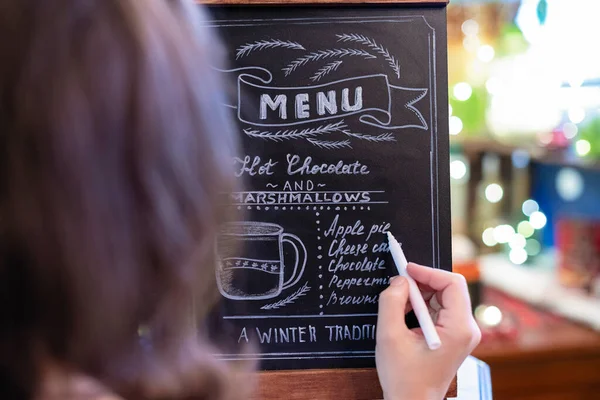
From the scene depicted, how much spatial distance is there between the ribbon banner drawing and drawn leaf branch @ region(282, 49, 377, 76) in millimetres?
33

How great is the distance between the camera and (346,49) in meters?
1.01

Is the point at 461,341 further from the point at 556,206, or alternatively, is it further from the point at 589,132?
the point at 556,206

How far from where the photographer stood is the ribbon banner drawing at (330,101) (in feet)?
3.32

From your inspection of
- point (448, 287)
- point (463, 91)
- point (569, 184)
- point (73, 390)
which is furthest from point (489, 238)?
point (73, 390)

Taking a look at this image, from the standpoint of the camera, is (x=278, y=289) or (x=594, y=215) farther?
(x=594, y=215)

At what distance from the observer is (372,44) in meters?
1.00

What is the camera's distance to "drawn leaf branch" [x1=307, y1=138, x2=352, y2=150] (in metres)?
1.01

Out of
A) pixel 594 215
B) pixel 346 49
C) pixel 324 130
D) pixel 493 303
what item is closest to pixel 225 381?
pixel 324 130

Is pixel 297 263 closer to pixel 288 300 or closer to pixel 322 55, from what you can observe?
pixel 288 300

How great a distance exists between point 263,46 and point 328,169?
239 millimetres

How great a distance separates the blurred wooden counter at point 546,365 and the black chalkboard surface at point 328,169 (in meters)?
1.66

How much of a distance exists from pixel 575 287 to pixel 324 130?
2.15 m

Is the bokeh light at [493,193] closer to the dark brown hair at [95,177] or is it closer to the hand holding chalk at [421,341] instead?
the hand holding chalk at [421,341]

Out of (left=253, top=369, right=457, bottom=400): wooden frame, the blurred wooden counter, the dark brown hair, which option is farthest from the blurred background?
the dark brown hair
